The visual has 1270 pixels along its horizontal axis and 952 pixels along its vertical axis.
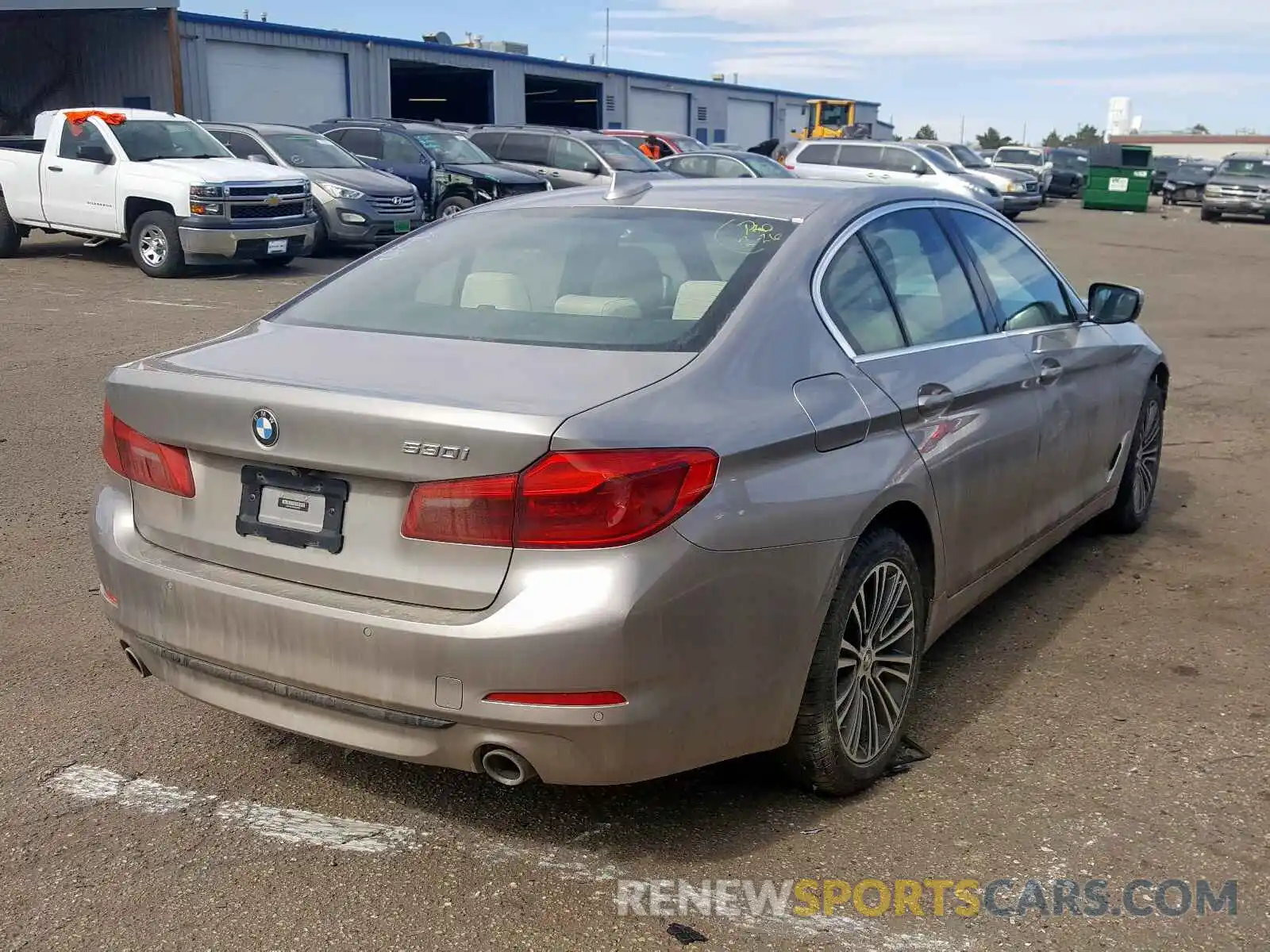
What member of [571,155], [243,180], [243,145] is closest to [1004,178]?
[571,155]

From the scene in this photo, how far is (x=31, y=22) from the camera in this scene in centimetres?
3197

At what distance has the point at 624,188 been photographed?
416 cm

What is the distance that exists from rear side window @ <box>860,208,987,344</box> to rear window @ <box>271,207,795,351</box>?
1.42 feet

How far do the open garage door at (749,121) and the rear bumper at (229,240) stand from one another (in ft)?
136

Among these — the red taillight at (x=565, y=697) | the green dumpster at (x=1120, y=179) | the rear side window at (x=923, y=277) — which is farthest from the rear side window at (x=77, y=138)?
the green dumpster at (x=1120, y=179)

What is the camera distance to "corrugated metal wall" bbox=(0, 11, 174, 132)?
29797mm

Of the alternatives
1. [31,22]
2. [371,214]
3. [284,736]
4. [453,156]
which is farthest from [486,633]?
[31,22]

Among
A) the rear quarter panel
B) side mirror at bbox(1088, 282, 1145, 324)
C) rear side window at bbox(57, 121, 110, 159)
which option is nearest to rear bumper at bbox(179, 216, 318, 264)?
rear side window at bbox(57, 121, 110, 159)

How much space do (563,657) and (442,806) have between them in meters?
0.89

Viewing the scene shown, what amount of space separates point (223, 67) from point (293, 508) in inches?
1216

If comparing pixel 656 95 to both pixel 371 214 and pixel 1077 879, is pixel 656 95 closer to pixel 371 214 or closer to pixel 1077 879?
pixel 371 214

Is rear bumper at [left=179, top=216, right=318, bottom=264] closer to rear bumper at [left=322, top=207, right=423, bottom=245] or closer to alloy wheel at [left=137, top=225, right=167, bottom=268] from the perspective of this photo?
alloy wheel at [left=137, top=225, right=167, bottom=268]

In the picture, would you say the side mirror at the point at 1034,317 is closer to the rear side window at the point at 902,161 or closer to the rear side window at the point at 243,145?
the rear side window at the point at 243,145

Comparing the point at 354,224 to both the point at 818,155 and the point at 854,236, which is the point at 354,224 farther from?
the point at 854,236
